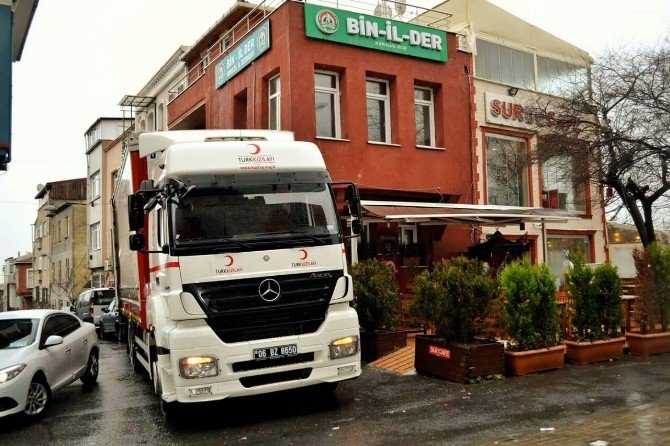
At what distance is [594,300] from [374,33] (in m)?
10.1

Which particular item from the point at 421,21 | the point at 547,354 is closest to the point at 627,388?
the point at 547,354

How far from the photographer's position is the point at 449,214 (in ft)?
45.6

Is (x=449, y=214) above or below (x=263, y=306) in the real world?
above

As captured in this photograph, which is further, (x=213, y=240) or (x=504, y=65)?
(x=504, y=65)

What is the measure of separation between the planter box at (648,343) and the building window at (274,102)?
10.2 metres

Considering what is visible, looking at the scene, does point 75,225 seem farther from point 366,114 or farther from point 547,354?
point 547,354

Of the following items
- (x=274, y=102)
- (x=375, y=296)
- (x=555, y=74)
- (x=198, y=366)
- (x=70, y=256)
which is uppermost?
(x=555, y=74)

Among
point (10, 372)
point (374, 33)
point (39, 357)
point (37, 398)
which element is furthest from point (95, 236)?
point (10, 372)

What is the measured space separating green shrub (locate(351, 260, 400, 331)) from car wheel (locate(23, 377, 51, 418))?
16.5 feet

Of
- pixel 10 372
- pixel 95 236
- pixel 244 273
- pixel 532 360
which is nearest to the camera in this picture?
pixel 244 273

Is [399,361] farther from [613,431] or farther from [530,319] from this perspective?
[613,431]

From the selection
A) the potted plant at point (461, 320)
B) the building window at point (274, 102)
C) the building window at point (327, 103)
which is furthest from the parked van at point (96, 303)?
the potted plant at point (461, 320)

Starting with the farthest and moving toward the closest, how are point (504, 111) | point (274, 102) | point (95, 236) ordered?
point (95, 236) → point (504, 111) → point (274, 102)

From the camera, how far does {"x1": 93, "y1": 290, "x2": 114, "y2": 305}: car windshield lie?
71.7 ft
